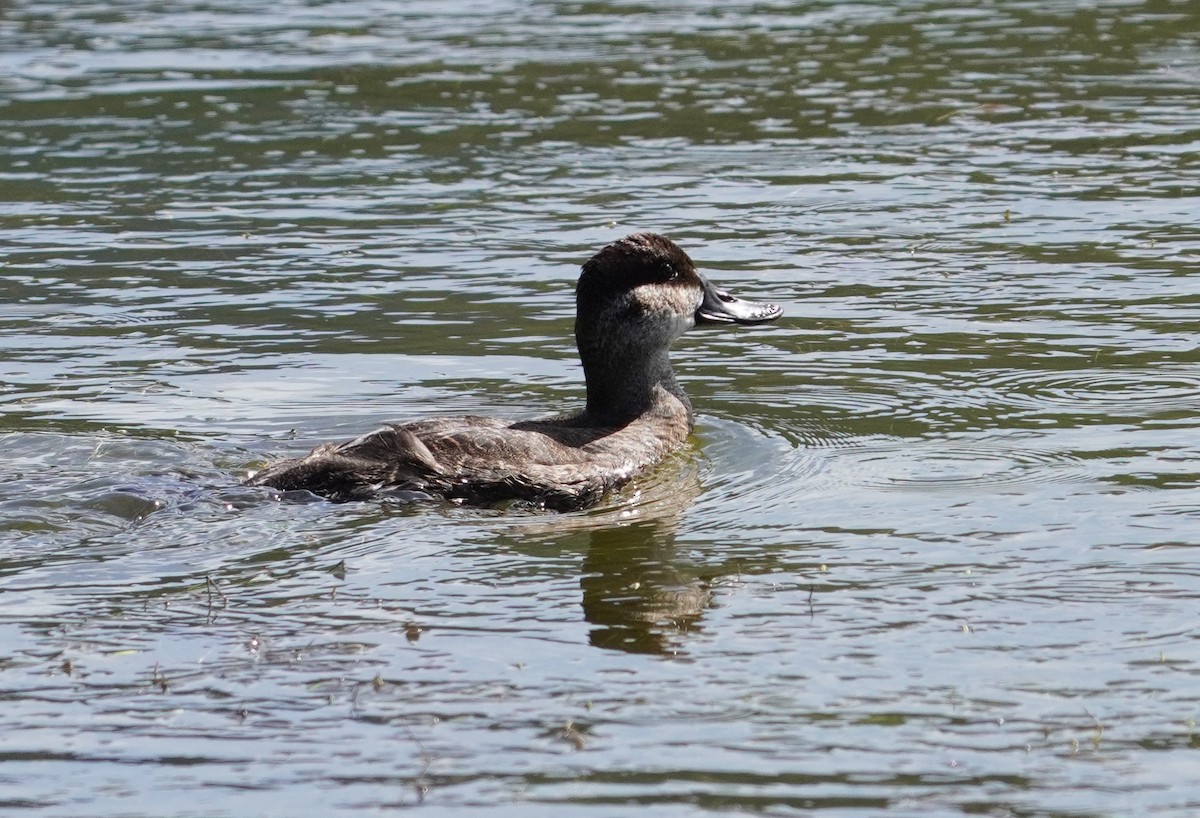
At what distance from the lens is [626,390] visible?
11.2 meters

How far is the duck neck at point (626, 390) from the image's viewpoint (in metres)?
11.1

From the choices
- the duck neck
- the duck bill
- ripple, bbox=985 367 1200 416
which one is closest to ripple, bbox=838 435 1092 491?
ripple, bbox=985 367 1200 416

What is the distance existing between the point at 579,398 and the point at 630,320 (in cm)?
105

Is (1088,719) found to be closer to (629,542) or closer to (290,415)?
(629,542)

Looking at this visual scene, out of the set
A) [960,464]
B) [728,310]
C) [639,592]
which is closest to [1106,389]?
[960,464]

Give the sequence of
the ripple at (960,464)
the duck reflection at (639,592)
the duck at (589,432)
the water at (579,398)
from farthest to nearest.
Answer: the ripple at (960,464), the duck at (589,432), the duck reflection at (639,592), the water at (579,398)

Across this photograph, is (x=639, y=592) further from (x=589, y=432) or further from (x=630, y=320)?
(x=630, y=320)

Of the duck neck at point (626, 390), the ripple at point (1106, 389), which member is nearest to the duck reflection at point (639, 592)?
the duck neck at point (626, 390)

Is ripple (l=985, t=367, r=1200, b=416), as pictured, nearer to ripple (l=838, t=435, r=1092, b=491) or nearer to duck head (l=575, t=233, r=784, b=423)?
ripple (l=838, t=435, r=1092, b=491)

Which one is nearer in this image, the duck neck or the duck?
the duck

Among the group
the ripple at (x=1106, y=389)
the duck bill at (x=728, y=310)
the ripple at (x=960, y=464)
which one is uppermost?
the duck bill at (x=728, y=310)

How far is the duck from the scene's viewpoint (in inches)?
379

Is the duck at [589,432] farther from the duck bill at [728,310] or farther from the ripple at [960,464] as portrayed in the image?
the ripple at [960,464]

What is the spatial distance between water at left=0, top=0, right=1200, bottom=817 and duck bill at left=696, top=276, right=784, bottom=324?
1.51 ft
